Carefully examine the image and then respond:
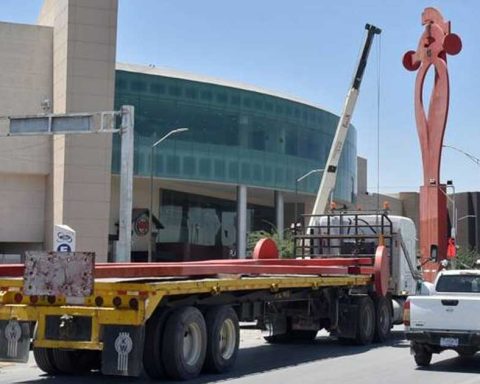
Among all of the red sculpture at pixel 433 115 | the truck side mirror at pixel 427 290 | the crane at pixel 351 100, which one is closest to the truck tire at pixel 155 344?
the truck side mirror at pixel 427 290

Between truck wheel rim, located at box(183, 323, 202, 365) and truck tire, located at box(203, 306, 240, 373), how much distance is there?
306mm

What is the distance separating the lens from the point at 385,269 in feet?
60.5

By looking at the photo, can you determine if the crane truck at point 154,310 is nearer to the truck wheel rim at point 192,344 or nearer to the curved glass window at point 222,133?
the truck wheel rim at point 192,344

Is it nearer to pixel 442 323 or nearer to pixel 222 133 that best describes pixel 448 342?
pixel 442 323

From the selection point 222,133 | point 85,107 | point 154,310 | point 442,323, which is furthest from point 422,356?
point 222,133

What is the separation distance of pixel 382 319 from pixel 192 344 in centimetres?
804

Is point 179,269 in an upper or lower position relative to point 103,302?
upper

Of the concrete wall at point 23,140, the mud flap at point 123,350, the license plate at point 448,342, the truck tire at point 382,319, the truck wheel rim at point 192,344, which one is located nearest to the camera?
the mud flap at point 123,350

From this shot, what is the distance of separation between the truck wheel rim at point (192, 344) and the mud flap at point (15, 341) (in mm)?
2305

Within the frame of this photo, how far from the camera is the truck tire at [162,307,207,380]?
11492 mm

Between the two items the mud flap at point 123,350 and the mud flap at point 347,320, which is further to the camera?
the mud flap at point 347,320

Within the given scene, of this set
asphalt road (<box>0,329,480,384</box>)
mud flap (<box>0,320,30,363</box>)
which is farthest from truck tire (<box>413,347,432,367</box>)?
mud flap (<box>0,320,30,363</box>)

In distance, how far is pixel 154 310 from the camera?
37.4 ft

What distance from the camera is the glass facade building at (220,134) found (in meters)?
61.4
